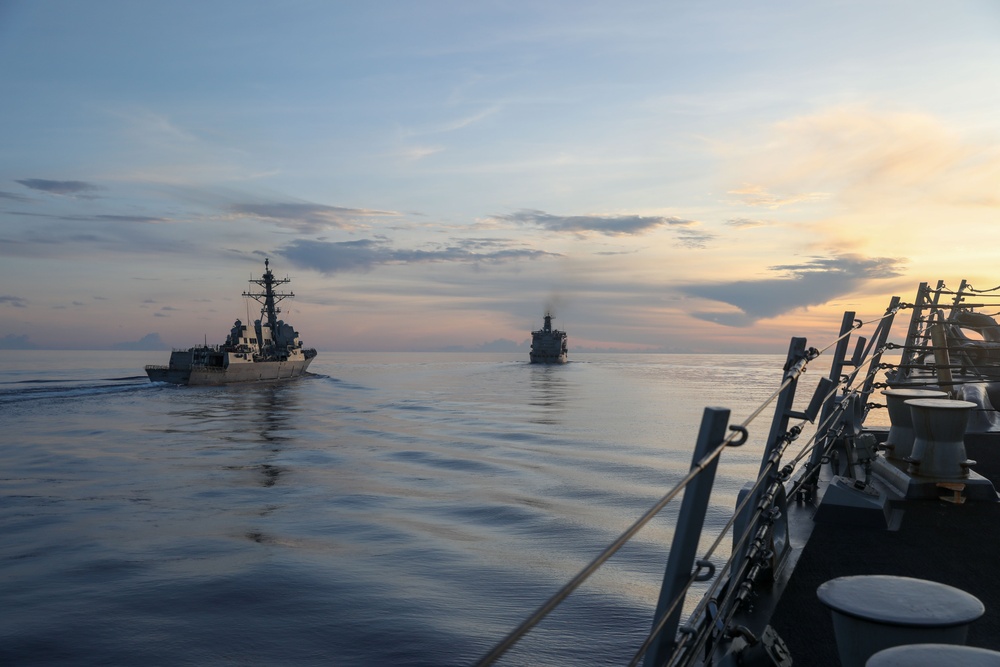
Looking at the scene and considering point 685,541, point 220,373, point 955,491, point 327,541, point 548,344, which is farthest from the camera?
point 548,344

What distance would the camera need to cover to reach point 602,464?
25.0 meters

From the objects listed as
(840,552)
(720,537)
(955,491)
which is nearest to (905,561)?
(840,552)

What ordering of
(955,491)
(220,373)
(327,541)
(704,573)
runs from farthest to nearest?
(220,373) < (327,541) < (955,491) < (704,573)

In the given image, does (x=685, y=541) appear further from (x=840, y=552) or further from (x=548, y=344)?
(x=548, y=344)

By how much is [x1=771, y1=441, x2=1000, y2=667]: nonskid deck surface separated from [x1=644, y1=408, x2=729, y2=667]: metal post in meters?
1.63

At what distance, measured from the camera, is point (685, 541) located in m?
2.49

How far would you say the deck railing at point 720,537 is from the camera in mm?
2303

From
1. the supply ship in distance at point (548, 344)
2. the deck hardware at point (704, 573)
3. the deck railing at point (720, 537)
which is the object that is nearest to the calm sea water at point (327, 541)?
the deck railing at point (720, 537)

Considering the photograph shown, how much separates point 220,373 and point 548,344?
75540mm

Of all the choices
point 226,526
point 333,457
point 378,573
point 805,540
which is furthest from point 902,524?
point 333,457

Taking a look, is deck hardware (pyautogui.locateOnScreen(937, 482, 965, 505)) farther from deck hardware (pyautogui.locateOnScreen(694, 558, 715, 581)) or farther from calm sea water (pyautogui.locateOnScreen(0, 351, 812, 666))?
deck hardware (pyautogui.locateOnScreen(694, 558, 715, 581))

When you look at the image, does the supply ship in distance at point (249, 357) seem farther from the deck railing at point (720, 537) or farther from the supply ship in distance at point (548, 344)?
the deck railing at point (720, 537)

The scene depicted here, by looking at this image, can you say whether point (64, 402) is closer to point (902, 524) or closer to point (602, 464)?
point (602, 464)

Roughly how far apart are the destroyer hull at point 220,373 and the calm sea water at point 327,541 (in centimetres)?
3301
